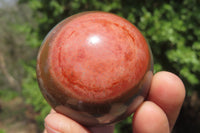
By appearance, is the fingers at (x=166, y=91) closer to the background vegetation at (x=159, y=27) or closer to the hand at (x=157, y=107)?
the hand at (x=157, y=107)

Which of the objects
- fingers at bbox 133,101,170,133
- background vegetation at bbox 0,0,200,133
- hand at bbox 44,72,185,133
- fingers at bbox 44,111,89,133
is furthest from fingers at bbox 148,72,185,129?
fingers at bbox 44,111,89,133

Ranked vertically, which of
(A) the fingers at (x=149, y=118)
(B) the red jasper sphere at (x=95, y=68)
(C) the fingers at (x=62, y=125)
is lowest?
(A) the fingers at (x=149, y=118)

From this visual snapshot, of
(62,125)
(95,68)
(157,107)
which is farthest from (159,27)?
(62,125)

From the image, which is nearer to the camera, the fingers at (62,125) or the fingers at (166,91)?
the fingers at (62,125)

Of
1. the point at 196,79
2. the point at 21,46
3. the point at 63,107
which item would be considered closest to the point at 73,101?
the point at 63,107

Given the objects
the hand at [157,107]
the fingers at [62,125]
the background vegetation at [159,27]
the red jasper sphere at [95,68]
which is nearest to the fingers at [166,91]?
the hand at [157,107]

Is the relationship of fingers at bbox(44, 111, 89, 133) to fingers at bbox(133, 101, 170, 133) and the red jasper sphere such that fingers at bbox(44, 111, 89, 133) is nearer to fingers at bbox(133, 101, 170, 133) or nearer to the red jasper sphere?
the red jasper sphere
